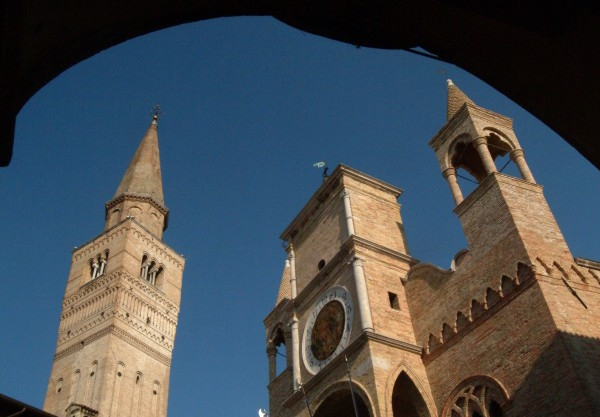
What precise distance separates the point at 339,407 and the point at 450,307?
11.9ft

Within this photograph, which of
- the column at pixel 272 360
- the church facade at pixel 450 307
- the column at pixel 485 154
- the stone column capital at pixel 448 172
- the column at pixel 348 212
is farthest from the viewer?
the column at pixel 272 360

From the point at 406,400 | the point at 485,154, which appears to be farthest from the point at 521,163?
the point at 406,400

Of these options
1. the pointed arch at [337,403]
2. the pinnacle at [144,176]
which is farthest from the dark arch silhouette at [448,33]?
the pinnacle at [144,176]

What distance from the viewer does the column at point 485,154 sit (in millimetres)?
13668

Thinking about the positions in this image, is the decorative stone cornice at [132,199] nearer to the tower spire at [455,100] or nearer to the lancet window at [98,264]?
the lancet window at [98,264]

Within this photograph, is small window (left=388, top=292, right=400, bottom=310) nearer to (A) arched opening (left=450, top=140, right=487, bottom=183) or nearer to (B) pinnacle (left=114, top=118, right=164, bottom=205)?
(A) arched opening (left=450, top=140, right=487, bottom=183)

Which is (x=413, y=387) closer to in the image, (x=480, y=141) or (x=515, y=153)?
(x=480, y=141)

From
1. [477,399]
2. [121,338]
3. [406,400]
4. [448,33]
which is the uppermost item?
[121,338]

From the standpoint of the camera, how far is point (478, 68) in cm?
376

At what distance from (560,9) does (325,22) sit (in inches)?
51.1

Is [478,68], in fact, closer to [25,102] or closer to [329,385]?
[25,102]

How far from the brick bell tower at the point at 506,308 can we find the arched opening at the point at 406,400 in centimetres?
40

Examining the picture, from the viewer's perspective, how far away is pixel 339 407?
14164 millimetres

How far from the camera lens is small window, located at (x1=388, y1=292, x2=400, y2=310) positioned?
47.7 ft
